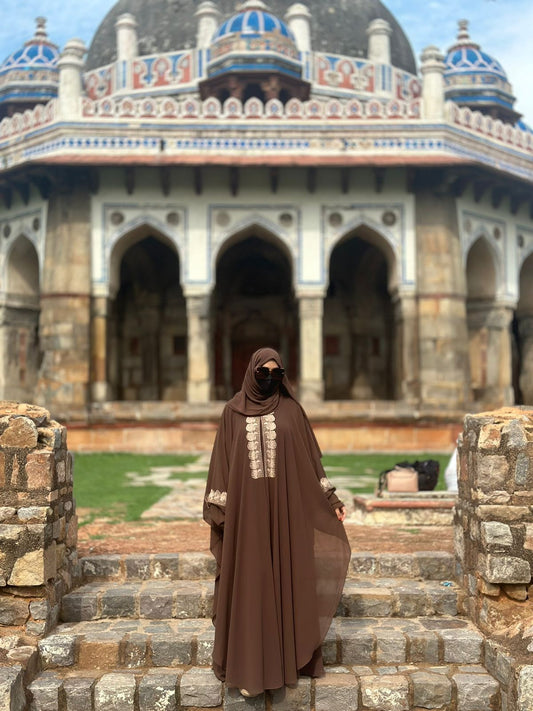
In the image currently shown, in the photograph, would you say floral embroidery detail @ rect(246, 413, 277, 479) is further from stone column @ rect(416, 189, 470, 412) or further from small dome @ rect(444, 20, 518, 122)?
small dome @ rect(444, 20, 518, 122)

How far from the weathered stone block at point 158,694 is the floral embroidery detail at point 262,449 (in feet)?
3.70

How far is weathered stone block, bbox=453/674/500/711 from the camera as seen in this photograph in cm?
390

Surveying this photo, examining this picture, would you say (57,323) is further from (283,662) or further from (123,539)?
(283,662)

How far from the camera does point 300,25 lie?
62.3ft

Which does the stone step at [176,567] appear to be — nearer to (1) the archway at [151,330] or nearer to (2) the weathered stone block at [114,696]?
(2) the weathered stone block at [114,696]

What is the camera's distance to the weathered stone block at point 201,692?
3846mm

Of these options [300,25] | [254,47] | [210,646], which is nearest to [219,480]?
[210,646]

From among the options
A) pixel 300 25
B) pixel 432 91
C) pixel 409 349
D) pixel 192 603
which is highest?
pixel 300 25

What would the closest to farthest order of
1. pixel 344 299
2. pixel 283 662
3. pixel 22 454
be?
pixel 283 662, pixel 22 454, pixel 344 299

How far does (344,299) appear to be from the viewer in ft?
60.7

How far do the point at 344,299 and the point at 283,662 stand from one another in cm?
1519

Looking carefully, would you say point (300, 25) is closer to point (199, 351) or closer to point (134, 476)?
point (199, 351)

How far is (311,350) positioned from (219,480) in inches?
430

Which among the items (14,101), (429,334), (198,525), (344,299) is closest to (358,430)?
(429,334)
